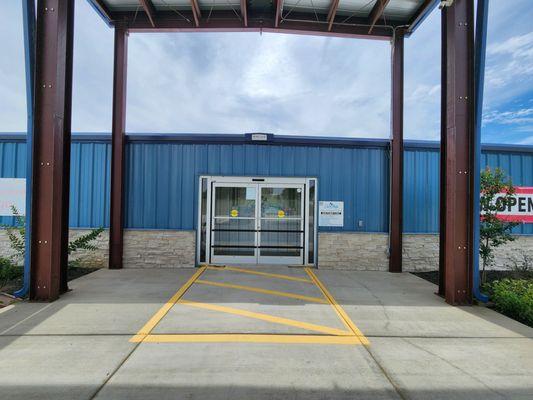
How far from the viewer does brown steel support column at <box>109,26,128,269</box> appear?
359 inches

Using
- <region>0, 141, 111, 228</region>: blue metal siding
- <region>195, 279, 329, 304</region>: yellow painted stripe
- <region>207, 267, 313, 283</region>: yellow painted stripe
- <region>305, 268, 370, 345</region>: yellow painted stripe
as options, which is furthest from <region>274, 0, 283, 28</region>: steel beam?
<region>195, 279, 329, 304</region>: yellow painted stripe

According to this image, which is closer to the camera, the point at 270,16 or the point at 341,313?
the point at 341,313

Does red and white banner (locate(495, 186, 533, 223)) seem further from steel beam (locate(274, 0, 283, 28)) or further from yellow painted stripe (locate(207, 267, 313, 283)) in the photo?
steel beam (locate(274, 0, 283, 28))

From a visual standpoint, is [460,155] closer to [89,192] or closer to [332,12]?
[332,12]

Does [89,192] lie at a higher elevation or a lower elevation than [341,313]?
higher

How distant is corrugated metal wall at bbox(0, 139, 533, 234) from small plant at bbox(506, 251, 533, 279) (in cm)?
70

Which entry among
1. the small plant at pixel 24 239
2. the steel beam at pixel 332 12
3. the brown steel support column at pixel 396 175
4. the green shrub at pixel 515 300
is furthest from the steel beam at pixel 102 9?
the green shrub at pixel 515 300

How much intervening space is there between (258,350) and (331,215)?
604 centimetres

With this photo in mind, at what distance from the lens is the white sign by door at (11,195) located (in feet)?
30.1

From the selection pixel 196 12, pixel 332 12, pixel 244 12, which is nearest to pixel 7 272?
pixel 196 12

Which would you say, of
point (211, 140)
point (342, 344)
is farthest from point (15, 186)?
point (342, 344)

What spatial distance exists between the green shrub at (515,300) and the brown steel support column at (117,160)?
8.77m

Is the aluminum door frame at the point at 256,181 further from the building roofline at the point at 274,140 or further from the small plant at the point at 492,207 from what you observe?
the small plant at the point at 492,207

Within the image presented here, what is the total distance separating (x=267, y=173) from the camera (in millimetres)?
9594
